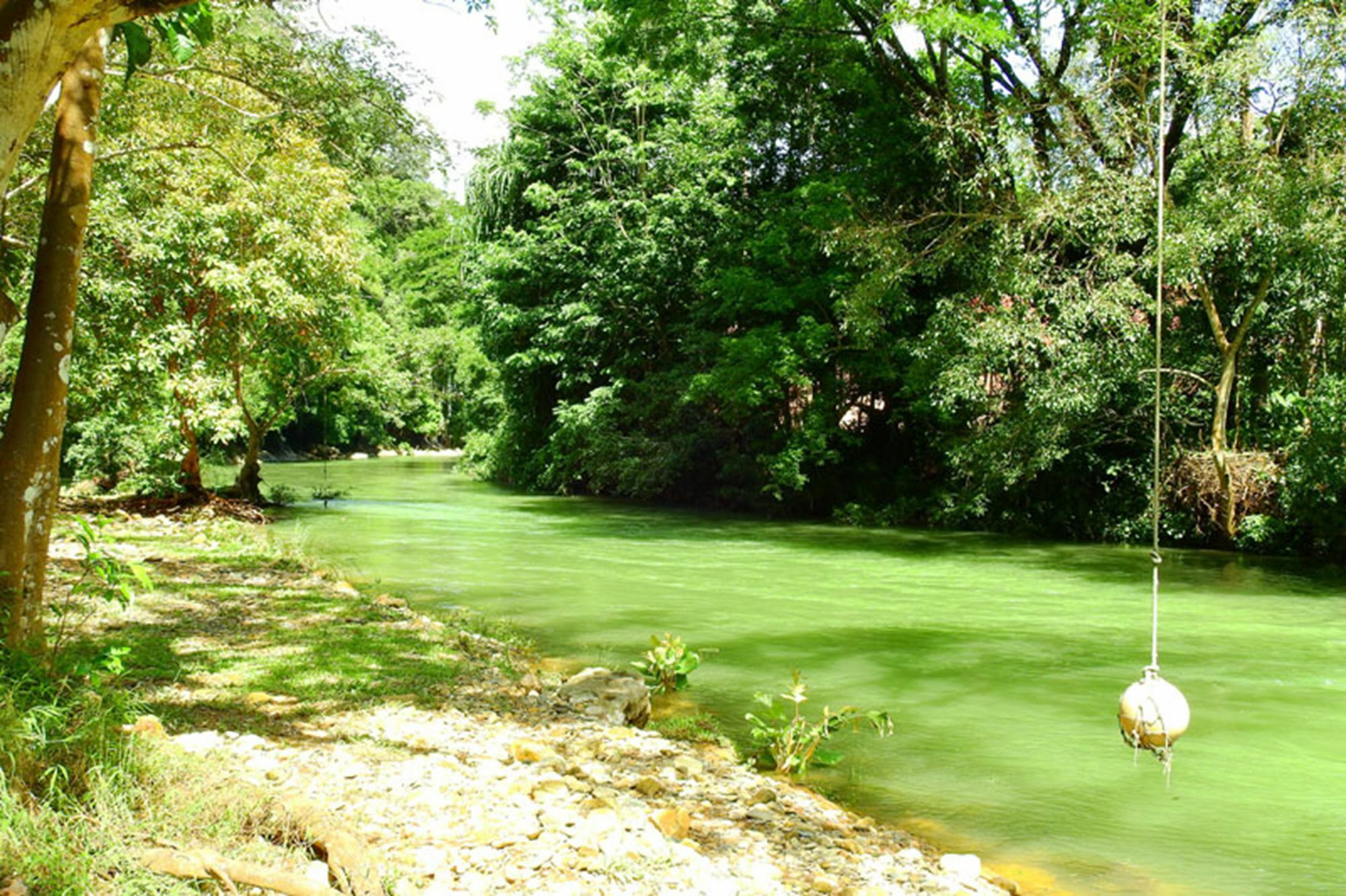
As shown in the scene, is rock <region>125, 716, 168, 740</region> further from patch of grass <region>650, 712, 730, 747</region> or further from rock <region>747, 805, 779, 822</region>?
patch of grass <region>650, 712, 730, 747</region>

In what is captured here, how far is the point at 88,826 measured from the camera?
292 centimetres

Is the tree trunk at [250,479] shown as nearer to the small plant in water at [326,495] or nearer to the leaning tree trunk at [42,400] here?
Answer: the small plant in water at [326,495]

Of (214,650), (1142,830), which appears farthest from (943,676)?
(214,650)

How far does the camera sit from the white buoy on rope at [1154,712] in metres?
4.05

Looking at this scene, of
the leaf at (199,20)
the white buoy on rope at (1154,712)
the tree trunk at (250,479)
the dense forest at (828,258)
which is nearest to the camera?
the white buoy on rope at (1154,712)

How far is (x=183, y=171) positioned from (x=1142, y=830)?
14221 mm

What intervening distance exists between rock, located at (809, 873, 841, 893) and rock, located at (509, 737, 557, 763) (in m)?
1.55

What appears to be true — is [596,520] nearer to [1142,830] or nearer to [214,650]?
[214,650]

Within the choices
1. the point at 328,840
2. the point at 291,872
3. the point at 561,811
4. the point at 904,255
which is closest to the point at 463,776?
the point at 561,811

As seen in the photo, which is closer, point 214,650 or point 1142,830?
point 1142,830

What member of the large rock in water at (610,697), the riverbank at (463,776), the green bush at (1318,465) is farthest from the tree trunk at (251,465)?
the green bush at (1318,465)

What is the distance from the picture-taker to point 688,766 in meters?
5.36

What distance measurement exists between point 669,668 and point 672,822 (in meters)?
2.93

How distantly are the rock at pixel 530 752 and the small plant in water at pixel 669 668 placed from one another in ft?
6.53
